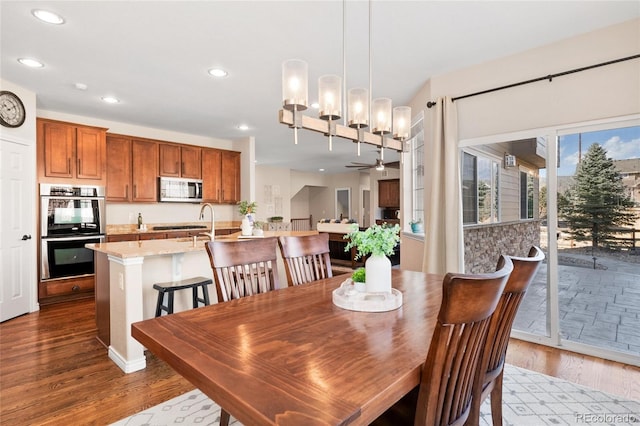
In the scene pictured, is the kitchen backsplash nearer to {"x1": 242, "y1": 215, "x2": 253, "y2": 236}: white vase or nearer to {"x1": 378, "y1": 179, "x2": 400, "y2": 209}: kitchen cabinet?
{"x1": 242, "y1": 215, "x2": 253, "y2": 236}: white vase

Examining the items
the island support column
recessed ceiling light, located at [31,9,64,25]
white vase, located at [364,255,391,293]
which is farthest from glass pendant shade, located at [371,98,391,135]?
recessed ceiling light, located at [31,9,64,25]

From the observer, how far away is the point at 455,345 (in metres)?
0.95

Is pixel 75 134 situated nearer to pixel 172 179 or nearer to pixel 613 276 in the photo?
pixel 172 179

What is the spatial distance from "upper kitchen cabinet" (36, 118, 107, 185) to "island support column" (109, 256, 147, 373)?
2.63 meters

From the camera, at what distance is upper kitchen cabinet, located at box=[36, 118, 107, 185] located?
427cm

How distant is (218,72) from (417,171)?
2.78 m

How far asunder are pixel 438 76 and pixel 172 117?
379 centimetres

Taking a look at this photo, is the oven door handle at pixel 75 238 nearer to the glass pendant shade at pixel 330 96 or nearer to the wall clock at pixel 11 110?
the wall clock at pixel 11 110

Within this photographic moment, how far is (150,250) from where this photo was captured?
265 cm

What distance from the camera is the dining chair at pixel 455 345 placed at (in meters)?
0.87

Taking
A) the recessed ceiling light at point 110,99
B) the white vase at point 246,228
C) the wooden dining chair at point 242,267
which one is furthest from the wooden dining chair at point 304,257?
the recessed ceiling light at point 110,99

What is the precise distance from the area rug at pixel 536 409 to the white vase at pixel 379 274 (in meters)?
1.12

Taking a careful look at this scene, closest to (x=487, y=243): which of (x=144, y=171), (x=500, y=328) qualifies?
(x=500, y=328)

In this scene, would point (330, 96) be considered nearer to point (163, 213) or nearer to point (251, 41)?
point (251, 41)
